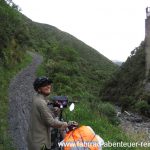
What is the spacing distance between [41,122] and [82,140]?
2.21ft

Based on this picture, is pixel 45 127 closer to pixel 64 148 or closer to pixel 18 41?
pixel 64 148

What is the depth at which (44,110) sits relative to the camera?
6.16 m

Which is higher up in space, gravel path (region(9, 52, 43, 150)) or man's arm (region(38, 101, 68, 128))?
man's arm (region(38, 101, 68, 128))

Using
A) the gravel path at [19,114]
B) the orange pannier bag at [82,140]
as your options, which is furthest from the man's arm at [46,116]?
the gravel path at [19,114]

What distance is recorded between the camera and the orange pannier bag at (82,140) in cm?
597

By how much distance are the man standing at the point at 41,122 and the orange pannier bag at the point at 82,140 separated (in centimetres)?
22

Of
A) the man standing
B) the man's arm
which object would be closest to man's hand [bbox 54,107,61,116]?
the man standing

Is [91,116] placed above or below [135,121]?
above

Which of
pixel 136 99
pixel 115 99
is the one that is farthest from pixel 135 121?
pixel 115 99

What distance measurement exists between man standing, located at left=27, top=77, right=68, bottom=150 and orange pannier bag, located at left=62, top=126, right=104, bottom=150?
22 cm

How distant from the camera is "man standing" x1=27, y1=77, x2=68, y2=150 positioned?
6.17 metres

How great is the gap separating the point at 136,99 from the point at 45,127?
1656 inches

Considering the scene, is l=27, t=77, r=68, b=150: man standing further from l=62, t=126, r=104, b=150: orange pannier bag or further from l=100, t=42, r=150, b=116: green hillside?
l=100, t=42, r=150, b=116: green hillside

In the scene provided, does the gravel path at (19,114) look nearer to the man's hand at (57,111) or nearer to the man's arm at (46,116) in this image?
the man's hand at (57,111)
